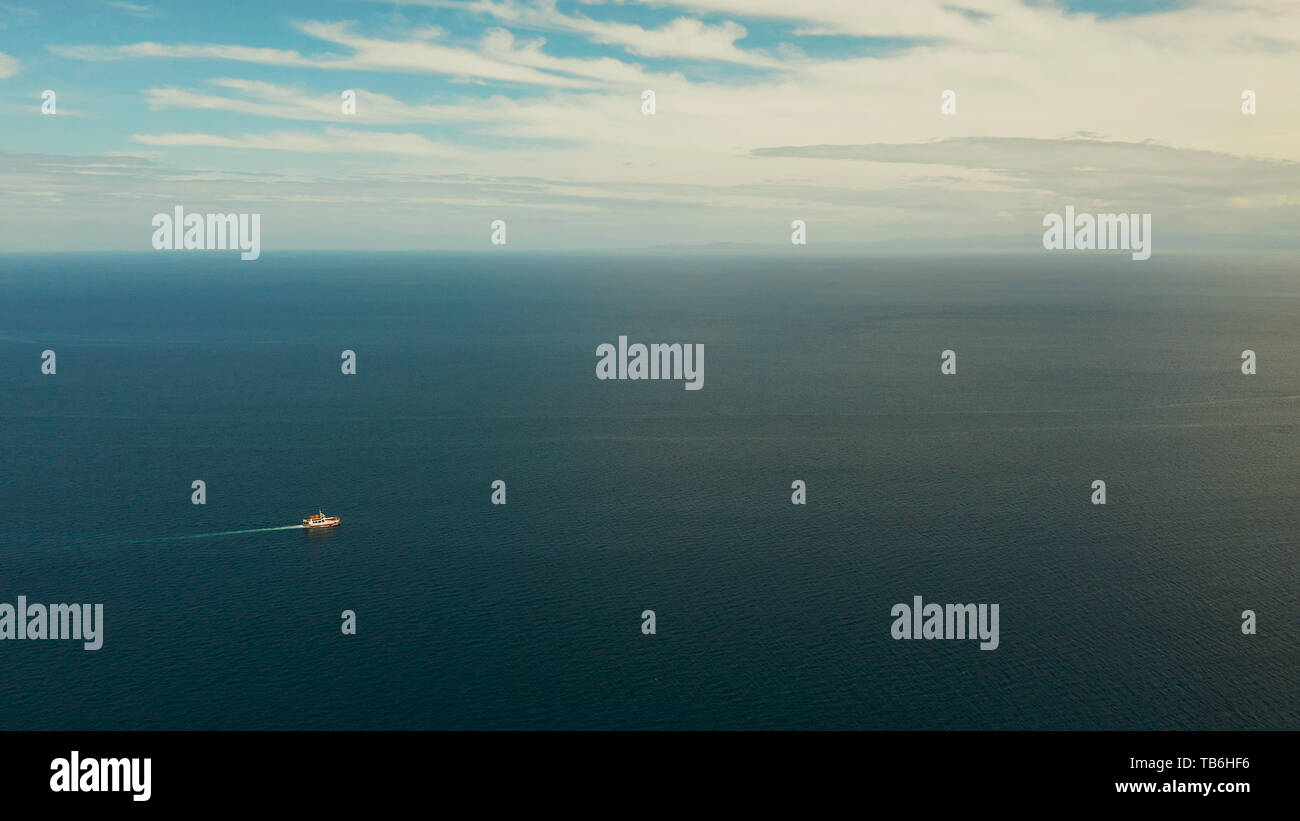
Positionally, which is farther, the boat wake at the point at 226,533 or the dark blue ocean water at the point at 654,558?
the boat wake at the point at 226,533

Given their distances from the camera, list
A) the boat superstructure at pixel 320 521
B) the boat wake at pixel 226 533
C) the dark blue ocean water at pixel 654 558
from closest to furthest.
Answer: the dark blue ocean water at pixel 654 558
the boat wake at pixel 226 533
the boat superstructure at pixel 320 521

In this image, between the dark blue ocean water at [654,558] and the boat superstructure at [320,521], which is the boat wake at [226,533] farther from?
the boat superstructure at [320,521]

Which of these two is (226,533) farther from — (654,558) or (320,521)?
(654,558)

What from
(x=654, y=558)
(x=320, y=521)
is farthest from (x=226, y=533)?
(x=654, y=558)

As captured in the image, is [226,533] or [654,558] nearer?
[654,558]

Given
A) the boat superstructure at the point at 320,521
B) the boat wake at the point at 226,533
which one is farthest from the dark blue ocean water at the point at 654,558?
the boat superstructure at the point at 320,521

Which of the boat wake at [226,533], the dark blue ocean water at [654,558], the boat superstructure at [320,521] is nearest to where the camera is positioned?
the dark blue ocean water at [654,558]

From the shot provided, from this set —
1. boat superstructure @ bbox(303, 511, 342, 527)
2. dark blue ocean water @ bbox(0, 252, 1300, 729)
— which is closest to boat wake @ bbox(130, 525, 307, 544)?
dark blue ocean water @ bbox(0, 252, 1300, 729)

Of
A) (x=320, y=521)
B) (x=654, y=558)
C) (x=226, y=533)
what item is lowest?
(x=654, y=558)

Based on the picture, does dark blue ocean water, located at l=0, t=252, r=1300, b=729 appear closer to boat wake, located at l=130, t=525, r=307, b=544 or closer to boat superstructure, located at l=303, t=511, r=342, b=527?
boat wake, located at l=130, t=525, r=307, b=544

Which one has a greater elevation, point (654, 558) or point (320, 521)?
point (320, 521)

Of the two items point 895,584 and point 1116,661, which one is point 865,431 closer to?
point 895,584
